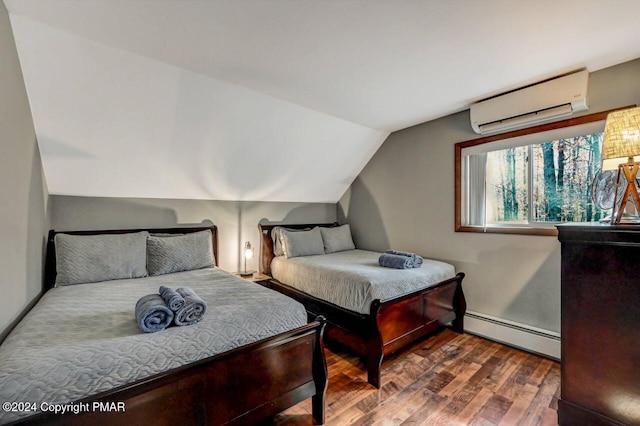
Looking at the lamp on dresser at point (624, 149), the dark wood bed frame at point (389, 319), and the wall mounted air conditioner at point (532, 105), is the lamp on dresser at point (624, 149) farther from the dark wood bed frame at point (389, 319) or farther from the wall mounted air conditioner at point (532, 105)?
the dark wood bed frame at point (389, 319)

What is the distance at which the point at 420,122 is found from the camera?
3.43 meters

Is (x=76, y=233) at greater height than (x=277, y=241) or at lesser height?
greater

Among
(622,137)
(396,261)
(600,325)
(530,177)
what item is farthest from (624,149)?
(396,261)

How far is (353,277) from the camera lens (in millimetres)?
2432

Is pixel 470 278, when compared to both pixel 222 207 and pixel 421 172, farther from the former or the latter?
pixel 222 207

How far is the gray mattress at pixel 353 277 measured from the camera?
90.6 inches

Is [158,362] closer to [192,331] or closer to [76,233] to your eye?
[192,331]

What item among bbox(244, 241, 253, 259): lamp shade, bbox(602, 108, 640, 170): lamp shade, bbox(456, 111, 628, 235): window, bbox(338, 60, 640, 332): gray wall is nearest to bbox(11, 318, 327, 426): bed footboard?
bbox(244, 241, 253, 259): lamp shade

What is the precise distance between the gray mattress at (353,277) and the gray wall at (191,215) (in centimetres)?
59

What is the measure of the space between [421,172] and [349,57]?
188 centimetres

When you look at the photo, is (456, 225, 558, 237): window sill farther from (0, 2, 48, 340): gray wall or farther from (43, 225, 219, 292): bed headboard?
(0, 2, 48, 340): gray wall

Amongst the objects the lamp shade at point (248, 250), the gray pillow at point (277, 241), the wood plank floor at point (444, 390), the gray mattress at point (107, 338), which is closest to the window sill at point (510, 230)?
the wood plank floor at point (444, 390)

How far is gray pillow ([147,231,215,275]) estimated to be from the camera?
2.62 m

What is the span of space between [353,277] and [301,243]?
1.20 m
